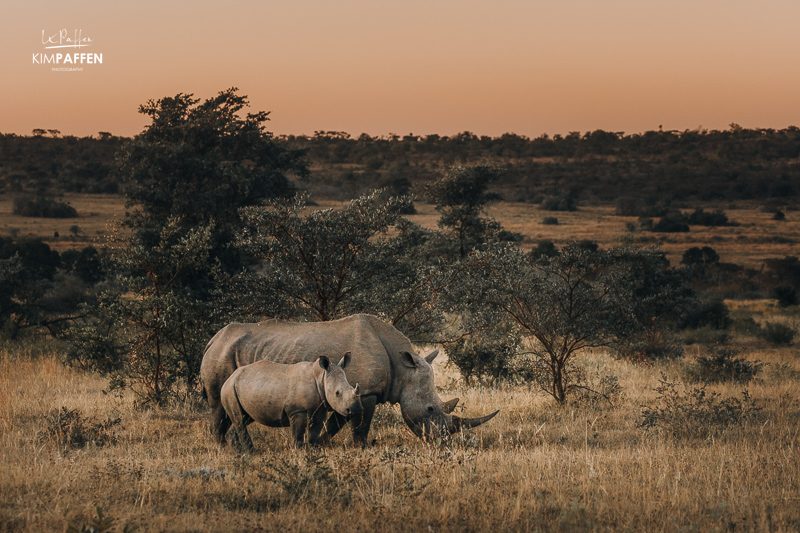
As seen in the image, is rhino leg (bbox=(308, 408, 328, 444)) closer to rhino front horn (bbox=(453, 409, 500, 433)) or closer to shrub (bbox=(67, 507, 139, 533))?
rhino front horn (bbox=(453, 409, 500, 433))

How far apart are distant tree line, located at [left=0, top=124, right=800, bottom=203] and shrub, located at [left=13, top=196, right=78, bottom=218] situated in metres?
7.16

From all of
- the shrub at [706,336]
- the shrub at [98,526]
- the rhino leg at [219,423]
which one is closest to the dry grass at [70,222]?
the shrub at [706,336]

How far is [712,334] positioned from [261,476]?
2562cm

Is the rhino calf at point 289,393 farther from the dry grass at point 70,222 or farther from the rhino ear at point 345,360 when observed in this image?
the dry grass at point 70,222

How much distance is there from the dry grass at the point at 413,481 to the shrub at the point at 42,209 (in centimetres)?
6097

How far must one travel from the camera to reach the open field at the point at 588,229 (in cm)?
5694

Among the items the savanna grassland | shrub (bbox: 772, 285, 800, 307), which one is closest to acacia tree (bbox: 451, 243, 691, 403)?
the savanna grassland

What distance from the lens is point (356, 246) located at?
12344 mm

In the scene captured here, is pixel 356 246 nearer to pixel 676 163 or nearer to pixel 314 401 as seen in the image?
pixel 314 401

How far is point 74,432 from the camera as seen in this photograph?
9703 mm

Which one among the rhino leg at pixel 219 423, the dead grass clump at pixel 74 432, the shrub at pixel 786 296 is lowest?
the shrub at pixel 786 296

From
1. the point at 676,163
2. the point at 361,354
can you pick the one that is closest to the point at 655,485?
the point at 361,354

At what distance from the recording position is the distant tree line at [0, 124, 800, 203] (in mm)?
89250

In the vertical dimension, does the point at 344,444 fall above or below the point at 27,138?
below
